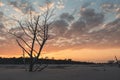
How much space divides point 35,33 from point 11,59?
939 inches

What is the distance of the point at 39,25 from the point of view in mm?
24766

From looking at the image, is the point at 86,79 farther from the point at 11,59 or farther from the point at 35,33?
the point at 11,59

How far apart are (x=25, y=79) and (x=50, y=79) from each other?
138cm

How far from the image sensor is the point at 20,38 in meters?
24.2

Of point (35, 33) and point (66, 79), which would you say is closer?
point (66, 79)

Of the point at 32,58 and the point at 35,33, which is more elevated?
the point at 35,33

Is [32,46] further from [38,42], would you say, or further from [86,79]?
[86,79]

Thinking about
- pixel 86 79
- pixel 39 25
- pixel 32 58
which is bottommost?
pixel 86 79

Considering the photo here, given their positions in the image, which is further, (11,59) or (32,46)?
(11,59)

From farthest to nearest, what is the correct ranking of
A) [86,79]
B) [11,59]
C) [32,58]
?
[11,59], [32,58], [86,79]

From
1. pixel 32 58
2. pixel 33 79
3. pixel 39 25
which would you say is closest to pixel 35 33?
pixel 39 25

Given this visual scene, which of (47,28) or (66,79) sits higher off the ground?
(47,28)

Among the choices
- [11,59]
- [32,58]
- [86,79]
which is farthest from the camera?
[11,59]

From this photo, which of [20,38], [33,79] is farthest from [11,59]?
[33,79]
